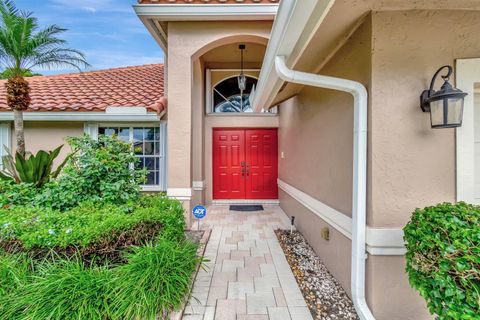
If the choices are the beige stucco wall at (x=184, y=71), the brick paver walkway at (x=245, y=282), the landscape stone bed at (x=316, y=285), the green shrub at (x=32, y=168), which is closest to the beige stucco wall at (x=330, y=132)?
the landscape stone bed at (x=316, y=285)

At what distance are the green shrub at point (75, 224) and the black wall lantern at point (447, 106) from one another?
3.08m

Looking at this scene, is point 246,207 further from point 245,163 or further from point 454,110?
point 454,110

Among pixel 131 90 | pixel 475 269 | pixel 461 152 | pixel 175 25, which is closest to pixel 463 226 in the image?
pixel 475 269

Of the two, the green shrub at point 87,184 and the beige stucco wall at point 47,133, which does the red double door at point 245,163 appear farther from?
the green shrub at point 87,184

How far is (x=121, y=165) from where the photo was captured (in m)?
3.65

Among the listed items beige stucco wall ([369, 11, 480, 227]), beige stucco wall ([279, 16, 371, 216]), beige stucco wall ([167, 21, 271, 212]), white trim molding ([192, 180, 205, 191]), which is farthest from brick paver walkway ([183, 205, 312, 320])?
white trim molding ([192, 180, 205, 191])

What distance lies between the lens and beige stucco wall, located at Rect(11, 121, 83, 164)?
5.91 metres

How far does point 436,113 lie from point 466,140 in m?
0.49

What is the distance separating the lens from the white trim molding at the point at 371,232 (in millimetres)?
2256

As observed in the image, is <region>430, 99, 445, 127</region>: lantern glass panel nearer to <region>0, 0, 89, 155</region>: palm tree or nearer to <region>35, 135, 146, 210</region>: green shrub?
<region>35, 135, 146, 210</region>: green shrub

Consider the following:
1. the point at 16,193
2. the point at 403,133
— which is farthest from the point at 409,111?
the point at 16,193

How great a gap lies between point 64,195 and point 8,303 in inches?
58.9

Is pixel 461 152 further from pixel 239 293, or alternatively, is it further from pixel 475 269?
pixel 239 293

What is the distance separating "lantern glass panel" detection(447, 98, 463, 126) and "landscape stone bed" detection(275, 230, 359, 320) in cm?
207
